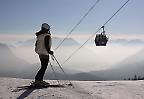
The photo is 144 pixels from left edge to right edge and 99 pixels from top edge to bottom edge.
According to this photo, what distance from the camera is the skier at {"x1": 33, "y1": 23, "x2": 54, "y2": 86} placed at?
38.9 feet

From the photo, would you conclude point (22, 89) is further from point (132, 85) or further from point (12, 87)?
point (132, 85)

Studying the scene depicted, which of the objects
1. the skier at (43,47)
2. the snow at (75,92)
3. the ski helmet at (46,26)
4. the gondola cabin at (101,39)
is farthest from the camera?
the gondola cabin at (101,39)

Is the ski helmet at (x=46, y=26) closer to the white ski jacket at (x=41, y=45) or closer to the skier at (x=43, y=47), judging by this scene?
the skier at (x=43, y=47)

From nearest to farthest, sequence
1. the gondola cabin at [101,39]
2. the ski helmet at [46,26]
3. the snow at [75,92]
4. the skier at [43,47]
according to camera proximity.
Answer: the snow at [75,92] < the skier at [43,47] < the ski helmet at [46,26] < the gondola cabin at [101,39]

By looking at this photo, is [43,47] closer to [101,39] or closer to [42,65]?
[42,65]

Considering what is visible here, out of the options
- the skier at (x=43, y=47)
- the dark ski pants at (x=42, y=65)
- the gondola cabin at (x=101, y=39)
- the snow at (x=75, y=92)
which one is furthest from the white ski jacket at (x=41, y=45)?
the gondola cabin at (x=101, y=39)

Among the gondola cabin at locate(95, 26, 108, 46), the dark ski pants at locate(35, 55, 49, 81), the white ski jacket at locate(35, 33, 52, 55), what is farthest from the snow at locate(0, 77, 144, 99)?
the gondola cabin at locate(95, 26, 108, 46)

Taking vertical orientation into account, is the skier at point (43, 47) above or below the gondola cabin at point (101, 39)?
below

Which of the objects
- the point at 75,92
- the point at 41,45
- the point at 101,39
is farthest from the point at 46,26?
the point at 101,39

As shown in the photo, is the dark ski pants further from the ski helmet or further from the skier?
the ski helmet

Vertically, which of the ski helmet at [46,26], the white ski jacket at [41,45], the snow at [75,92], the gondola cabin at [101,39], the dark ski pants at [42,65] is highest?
the gondola cabin at [101,39]

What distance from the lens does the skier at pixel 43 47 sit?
11.9 meters

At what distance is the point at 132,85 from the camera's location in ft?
45.2

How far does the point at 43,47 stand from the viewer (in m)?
12.0
